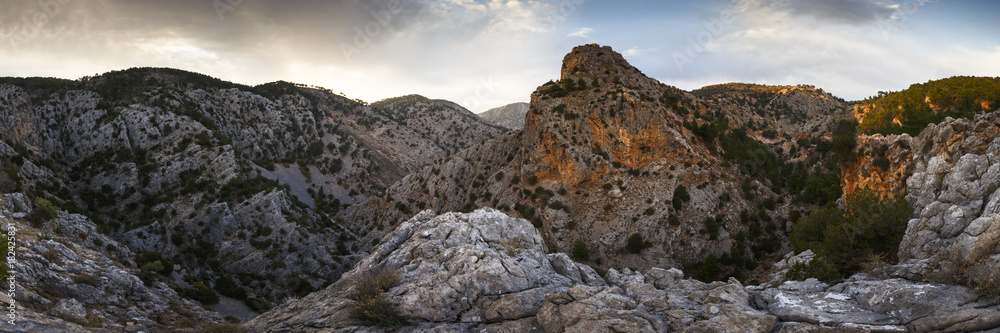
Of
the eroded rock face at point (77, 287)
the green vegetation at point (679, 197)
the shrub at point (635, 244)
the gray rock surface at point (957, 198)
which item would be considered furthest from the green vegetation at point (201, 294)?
the gray rock surface at point (957, 198)

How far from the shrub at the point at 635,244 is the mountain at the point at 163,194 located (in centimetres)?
3806

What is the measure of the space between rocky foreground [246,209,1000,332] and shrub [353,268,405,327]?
41cm

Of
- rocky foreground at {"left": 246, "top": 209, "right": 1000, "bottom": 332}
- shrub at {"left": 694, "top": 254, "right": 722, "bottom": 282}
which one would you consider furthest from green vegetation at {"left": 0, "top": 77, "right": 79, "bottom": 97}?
shrub at {"left": 694, "top": 254, "right": 722, "bottom": 282}

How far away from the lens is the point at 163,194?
62.5 meters

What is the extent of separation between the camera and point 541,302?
2309 centimetres

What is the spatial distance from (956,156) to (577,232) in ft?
111

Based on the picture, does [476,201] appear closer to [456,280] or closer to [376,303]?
[456,280]

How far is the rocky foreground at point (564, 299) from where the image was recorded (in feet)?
51.7

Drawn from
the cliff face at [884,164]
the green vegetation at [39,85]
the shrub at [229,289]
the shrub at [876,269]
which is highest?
the green vegetation at [39,85]

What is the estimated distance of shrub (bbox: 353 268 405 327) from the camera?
2322 cm

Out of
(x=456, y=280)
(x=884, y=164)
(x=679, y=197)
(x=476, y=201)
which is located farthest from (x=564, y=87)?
(x=456, y=280)

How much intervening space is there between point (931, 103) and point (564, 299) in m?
71.3

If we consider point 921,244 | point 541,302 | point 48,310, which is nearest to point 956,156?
point 921,244

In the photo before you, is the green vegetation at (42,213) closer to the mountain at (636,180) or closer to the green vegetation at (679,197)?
the mountain at (636,180)
